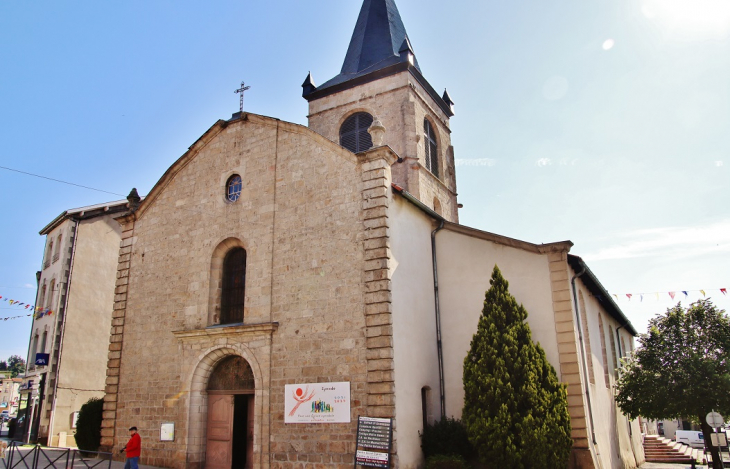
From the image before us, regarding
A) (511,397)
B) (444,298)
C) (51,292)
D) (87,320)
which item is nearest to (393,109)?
(444,298)

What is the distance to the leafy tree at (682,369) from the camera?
16688 mm

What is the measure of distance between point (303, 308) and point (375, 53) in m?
17.0

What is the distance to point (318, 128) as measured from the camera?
25.7m

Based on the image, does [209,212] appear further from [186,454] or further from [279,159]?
[186,454]

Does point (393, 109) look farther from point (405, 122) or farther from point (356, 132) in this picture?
point (356, 132)

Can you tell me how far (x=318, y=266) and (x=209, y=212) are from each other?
422 cm

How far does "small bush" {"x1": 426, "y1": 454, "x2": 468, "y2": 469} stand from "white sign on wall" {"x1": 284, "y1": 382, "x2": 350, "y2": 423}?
198 centimetres

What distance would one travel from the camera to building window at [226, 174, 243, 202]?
15.8 metres

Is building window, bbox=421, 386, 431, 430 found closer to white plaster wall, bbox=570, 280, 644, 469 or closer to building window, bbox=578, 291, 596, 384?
white plaster wall, bbox=570, 280, 644, 469

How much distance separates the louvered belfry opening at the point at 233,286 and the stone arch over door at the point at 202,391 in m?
1.00

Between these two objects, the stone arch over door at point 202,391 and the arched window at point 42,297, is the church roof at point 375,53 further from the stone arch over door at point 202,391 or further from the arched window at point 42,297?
the stone arch over door at point 202,391

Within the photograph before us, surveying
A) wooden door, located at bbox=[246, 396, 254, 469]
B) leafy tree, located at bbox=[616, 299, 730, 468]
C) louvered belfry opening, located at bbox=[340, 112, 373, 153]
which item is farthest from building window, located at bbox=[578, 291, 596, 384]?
louvered belfry opening, located at bbox=[340, 112, 373, 153]

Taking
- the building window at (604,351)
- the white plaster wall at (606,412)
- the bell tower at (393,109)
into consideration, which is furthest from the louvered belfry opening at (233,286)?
the building window at (604,351)

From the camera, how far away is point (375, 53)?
26875 millimetres
